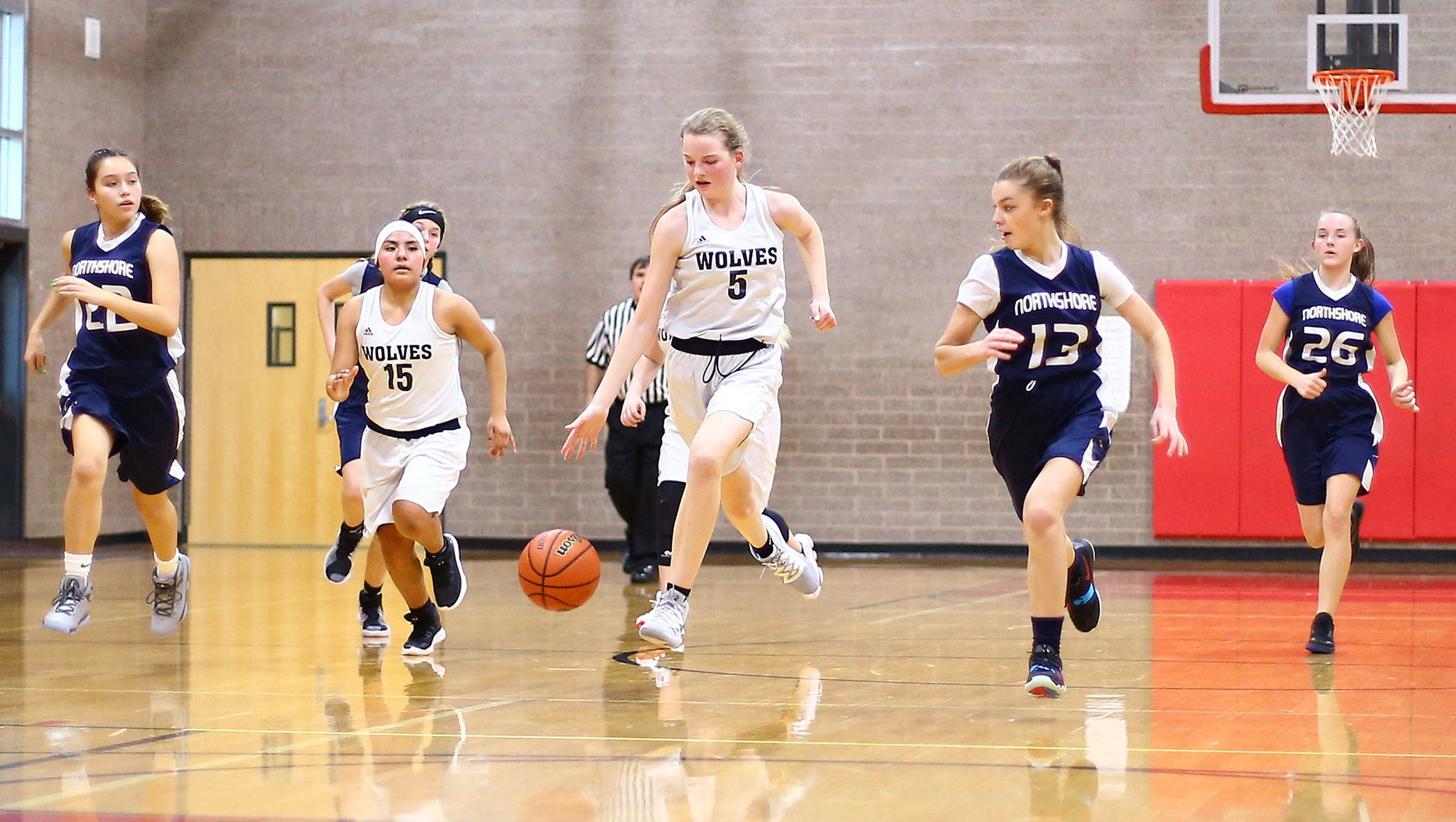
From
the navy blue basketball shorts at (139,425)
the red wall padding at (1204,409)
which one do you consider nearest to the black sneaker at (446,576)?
the navy blue basketball shorts at (139,425)

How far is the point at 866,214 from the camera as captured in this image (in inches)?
441

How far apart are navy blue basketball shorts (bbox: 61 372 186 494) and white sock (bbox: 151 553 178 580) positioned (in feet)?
0.95

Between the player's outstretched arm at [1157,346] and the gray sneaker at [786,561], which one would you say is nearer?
the player's outstretched arm at [1157,346]

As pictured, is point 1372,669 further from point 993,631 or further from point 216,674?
point 216,674

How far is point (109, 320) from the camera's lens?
214 inches

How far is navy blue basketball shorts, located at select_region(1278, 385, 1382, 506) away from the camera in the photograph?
18.5 feet

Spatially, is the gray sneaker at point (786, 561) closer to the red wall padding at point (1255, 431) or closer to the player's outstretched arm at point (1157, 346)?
the player's outstretched arm at point (1157, 346)

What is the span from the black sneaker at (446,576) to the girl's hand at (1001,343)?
7.35 ft

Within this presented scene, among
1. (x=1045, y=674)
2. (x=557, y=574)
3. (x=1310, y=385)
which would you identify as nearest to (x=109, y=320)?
(x=557, y=574)

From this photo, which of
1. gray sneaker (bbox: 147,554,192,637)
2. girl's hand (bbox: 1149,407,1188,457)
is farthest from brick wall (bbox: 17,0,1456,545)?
girl's hand (bbox: 1149,407,1188,457)

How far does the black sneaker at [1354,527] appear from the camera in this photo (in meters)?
5.61

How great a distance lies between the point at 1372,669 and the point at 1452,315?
6541 mm

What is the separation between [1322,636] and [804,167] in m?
6.61

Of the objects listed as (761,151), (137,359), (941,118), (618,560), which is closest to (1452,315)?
(941,118)
